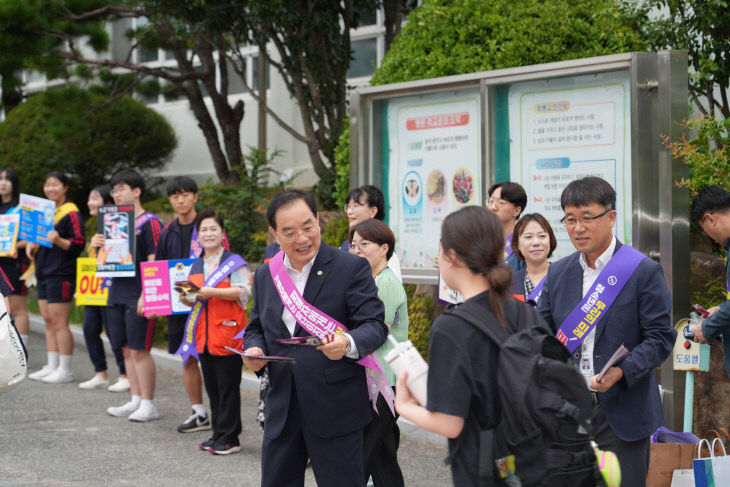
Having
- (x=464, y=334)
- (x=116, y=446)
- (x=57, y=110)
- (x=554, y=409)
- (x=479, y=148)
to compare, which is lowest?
(x=116, y=446)

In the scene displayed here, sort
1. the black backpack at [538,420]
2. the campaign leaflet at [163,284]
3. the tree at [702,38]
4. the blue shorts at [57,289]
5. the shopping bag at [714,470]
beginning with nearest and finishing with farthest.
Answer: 1. the black backpack at [538,420]
2. the shopping bag at [714,470]
3. the tree at [702,38]
4. the campaign leaflet at [163,284]
5. the blue shorts at [57,289]

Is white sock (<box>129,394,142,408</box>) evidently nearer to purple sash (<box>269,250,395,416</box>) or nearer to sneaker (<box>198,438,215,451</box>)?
sneaker (<box>198,438,215,451</box>)

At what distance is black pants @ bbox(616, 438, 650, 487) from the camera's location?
3.73m

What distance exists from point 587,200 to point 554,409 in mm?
1360

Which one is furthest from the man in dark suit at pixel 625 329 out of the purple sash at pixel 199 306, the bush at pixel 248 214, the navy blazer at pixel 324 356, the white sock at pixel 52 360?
the bush at pixel 248 214

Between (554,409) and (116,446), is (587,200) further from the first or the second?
(116,446)

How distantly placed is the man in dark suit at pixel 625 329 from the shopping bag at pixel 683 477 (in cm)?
90

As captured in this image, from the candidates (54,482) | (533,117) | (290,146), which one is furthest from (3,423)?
(290,146)

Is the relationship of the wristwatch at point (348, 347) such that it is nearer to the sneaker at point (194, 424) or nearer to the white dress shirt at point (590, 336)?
the white dress shirt at point (590, 336)

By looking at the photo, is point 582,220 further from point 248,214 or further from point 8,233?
point 248,214

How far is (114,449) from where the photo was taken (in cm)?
687

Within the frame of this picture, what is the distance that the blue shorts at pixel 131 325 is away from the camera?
7.69 meters

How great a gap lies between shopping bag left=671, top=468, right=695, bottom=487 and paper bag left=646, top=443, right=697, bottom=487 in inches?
1.2

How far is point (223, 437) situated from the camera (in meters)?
6.76
